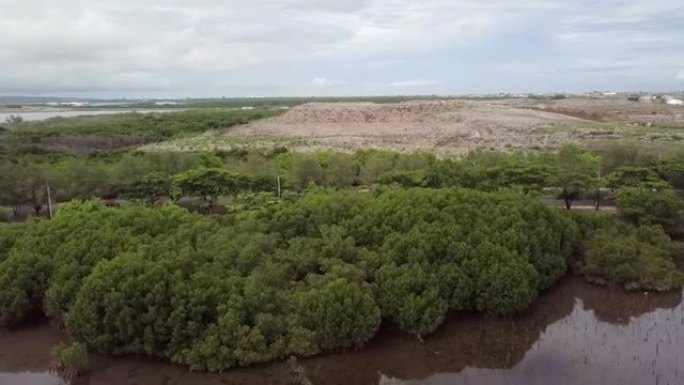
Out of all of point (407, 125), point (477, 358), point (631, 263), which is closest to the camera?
point (477, 358)

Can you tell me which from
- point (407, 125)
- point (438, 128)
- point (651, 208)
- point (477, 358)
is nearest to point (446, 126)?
point (438, 128)

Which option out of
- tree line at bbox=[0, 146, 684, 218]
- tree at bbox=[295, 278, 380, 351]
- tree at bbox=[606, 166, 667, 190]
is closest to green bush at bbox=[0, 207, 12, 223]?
tree line at bbox=[0, 146, 684, 218]

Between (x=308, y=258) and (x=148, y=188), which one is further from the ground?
(x=148, y=188)

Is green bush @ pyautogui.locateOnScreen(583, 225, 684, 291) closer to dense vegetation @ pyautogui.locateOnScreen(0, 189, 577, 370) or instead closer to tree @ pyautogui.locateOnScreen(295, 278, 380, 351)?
dense vegetation @ pyautogui.locateOnScreen(0, 189, 577, 370)

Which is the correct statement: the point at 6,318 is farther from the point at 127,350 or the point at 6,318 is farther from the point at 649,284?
the point at 649,284

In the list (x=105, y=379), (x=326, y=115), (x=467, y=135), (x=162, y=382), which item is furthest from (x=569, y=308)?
(x=326, y=115)

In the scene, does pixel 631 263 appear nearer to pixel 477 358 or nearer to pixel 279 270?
pixel 477 358

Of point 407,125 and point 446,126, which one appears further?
point 407,125
